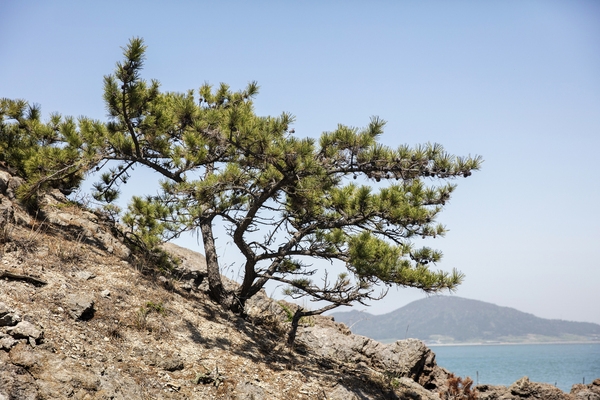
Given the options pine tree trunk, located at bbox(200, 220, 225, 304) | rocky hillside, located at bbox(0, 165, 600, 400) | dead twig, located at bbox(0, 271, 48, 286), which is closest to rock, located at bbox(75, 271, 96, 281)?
rocky hillside, located at bbox(0, 165, 600, 400)

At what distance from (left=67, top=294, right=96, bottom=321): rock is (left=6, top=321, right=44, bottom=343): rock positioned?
0.74 meters

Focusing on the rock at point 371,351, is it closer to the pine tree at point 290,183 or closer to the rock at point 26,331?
the pine tree at point 290,183

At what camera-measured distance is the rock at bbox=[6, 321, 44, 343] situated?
187 inches

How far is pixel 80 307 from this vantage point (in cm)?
586

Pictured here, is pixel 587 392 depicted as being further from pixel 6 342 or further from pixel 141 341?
pixel 6 342

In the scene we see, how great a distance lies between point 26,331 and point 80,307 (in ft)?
3.41

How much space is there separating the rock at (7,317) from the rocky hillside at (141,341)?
1cm

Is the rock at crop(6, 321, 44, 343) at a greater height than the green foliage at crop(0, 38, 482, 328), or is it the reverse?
the green foliage at crop(0, 38, 482, 328)

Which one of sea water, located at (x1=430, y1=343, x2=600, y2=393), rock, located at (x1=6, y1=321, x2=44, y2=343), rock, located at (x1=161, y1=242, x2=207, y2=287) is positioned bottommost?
sea water, located at (x1=430, y1=343, x2=600, y2=393)

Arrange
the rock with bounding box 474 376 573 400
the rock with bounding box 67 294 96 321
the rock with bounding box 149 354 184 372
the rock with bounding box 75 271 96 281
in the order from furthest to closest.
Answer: the rock with bounding box 474 376 573 400 < the rock with bounding box 75 271 96 281 < the rock with bounding box 67 294 96 321 < the rock with bounding box 149 354 184 372

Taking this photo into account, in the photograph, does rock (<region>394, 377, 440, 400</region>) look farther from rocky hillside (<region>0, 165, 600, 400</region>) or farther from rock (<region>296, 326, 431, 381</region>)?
rock (<region>296, 326, 431, 381</region>)

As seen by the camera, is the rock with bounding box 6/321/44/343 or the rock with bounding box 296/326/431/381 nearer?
the rock with bounding box 6/321/44/343

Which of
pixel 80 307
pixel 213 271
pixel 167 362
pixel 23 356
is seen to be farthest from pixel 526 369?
pixel 23 356

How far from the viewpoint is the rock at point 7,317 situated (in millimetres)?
4816
